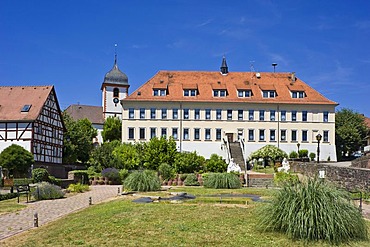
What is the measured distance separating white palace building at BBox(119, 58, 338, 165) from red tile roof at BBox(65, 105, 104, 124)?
29035 mm

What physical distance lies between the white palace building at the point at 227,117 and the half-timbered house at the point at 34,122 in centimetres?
1178

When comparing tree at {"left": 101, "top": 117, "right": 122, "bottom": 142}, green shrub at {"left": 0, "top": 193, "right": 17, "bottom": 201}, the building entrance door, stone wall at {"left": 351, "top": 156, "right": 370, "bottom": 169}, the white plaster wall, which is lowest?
green shrub at {"left": 0, "top": 193, "right": 17, "bottom": 201}

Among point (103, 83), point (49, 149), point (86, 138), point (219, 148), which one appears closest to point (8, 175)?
point (49, 149)

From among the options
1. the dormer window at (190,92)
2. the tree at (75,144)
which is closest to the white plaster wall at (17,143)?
the tree at (75,144)

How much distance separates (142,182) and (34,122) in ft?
75.6

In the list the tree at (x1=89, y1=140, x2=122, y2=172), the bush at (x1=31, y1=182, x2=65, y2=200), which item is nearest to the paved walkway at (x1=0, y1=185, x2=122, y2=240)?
the bush at (x1=31, y1=182, x2=65, y2=200)

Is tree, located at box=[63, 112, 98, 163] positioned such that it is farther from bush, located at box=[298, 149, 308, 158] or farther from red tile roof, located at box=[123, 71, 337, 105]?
bush, located at box=[298, 149, 308, 158]

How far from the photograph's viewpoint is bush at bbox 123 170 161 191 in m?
26.1

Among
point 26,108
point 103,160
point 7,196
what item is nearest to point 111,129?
point 26,108

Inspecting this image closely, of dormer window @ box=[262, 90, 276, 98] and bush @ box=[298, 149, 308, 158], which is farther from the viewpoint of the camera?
dormer window @ box=[262, 90, 276, 98]

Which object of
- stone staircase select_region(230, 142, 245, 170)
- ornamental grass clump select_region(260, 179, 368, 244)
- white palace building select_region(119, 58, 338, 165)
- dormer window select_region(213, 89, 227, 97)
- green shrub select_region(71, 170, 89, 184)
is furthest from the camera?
dormer window select_region(213, 89, 227, 97)

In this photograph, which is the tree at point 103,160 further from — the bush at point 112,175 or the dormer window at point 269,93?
the dormer window at point 269,93

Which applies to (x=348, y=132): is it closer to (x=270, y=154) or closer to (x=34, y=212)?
(x=270, y=154)

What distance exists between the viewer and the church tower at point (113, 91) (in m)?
83.6
